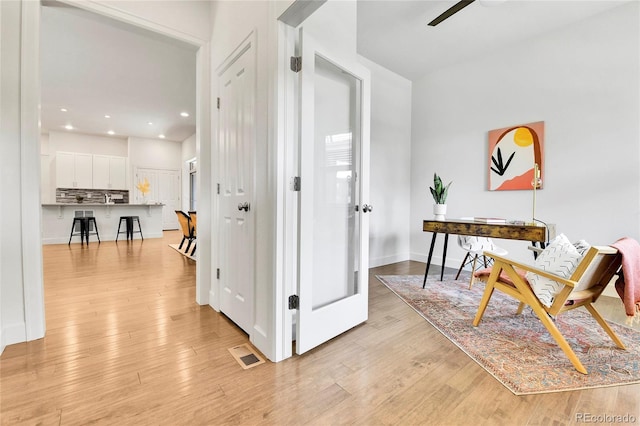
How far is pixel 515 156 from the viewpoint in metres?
3.55

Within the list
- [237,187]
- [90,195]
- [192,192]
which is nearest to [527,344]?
[237,187]

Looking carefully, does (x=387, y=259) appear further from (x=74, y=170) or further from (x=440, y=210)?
(x=74, y=170)

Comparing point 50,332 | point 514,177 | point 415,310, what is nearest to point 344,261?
point 415,310

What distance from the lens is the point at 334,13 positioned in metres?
1.97

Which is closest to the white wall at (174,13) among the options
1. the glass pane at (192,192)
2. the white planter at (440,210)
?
the white planter at (440,210)

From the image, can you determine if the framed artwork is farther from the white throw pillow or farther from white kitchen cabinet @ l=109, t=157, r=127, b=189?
white kitchen cabinet @ l=109, t=157, r=127, b=189

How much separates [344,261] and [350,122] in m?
1.08

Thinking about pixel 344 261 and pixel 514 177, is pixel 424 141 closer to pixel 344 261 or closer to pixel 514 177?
pixel 514 177

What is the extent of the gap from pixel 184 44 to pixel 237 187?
1.52 metres

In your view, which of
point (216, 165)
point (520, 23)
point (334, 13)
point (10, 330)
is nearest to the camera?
point (10, 330)

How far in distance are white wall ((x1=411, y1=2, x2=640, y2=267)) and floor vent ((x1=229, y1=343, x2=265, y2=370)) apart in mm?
3447

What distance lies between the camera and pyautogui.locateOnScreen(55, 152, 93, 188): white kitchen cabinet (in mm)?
Result: 7980

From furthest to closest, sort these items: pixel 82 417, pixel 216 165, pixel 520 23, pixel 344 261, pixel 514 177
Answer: pixel 514 177 → pixel 520 23 → pixel 216 165 → pixel 344 261 → pixel 82 417

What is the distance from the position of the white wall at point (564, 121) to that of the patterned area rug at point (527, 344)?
128 cm
